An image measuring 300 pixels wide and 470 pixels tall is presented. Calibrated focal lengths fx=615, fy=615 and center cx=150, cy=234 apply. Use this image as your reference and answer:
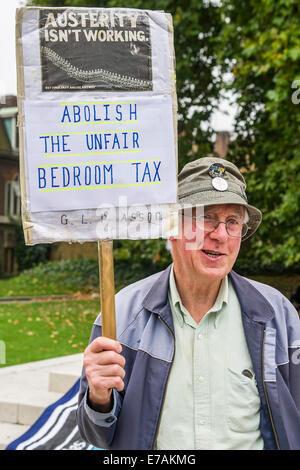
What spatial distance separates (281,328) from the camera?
7.16 ft

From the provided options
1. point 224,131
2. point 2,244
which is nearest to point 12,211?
point 2,244

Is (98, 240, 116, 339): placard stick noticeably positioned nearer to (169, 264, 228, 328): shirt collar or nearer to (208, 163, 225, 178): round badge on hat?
(169, 264, 228, 328): shirt collar

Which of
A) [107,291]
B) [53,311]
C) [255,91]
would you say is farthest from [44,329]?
[107,291]

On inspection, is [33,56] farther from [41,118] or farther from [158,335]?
[158,335]

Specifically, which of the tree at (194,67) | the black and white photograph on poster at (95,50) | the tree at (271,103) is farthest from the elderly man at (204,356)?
the tree at (194,67)

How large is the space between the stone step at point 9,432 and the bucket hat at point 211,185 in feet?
12.9

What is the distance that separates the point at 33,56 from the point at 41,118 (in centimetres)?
21

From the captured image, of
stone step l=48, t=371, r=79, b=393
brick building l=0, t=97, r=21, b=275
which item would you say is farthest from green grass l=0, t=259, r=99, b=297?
stone step l=48, t=371, r=79, b=393

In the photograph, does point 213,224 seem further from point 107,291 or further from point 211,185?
point 107,291

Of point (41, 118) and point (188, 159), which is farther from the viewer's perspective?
point (188, 159)

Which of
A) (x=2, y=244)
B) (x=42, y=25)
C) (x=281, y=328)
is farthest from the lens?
(x=2, y=244)

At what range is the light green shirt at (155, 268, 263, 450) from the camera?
6.93 ft

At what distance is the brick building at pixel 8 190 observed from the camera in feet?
110

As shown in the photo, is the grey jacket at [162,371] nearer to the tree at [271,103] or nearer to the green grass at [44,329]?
the green grass at [44,329]
